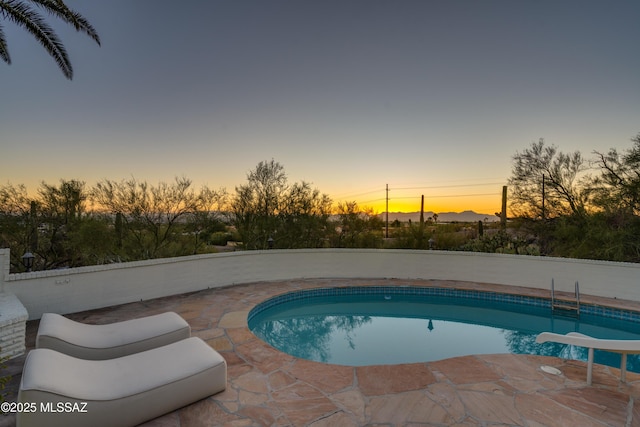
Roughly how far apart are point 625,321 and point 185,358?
7650 mm

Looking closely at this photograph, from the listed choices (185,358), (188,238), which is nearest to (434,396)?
(185,358)

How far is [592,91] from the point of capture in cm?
769

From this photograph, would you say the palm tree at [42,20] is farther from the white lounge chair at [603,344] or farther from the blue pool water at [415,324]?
the white lounge chair at [603,344]

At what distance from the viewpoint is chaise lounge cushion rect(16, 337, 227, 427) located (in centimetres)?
209

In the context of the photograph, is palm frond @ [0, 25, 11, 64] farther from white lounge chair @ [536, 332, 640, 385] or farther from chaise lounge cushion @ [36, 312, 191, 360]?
white lounge chair @ [536, 332, 640, 385]

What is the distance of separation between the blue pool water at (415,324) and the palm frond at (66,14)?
5.79 metres

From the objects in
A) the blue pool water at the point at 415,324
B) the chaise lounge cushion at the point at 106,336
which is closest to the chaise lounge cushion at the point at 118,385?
the chaise lounge cushion at the point at 106,336

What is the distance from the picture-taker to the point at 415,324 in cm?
620

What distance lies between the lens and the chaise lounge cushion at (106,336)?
2971 mm

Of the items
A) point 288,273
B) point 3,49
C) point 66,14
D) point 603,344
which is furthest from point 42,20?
point 603,344

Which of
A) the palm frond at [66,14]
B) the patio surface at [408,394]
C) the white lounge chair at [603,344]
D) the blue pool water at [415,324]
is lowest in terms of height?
the blue pool water at [415,324]

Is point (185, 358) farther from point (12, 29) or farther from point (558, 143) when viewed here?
point (558, 143)

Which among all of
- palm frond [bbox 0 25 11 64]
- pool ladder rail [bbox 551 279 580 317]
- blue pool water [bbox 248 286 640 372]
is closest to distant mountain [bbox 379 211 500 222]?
blue pool water [bbox 248 286 640 372]

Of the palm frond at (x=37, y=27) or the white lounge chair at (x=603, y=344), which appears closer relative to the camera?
the white lounge chair at (x=603, y=344)
